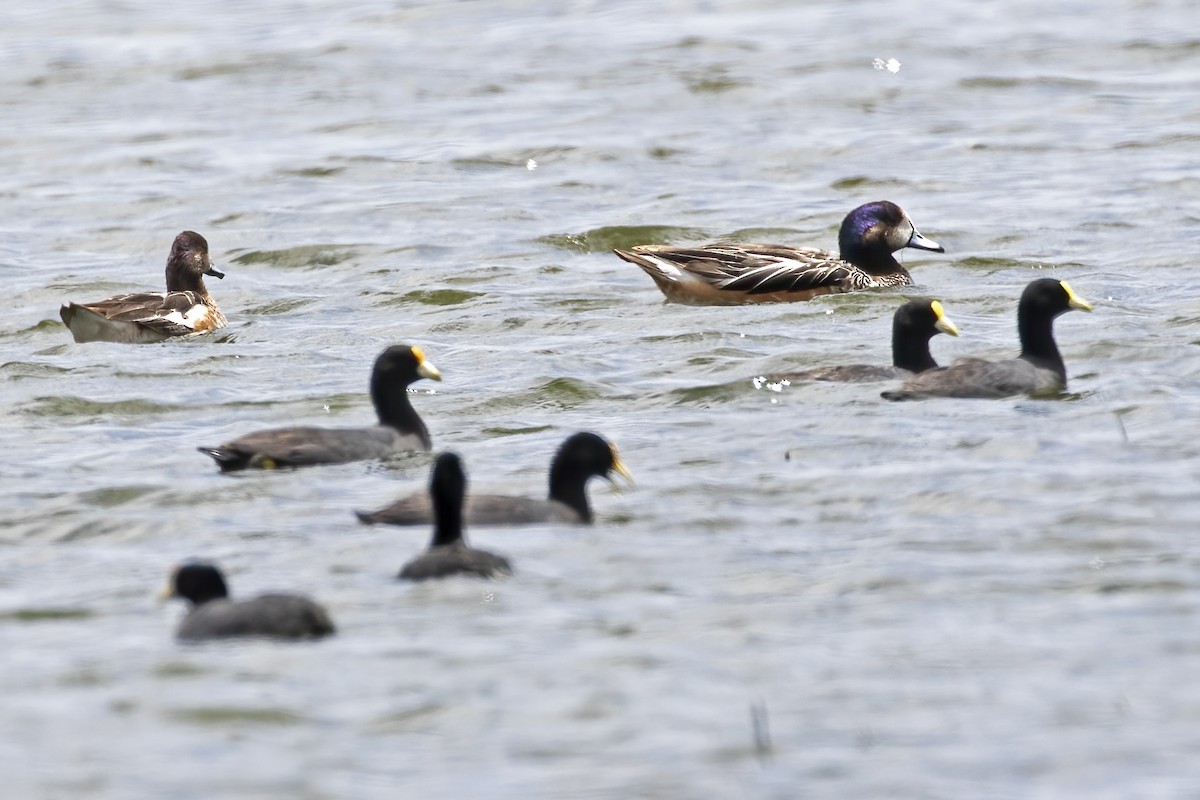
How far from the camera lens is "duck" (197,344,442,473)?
1280 cm

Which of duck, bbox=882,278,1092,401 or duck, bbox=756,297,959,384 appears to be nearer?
duck, bbox=882,278,1092,401

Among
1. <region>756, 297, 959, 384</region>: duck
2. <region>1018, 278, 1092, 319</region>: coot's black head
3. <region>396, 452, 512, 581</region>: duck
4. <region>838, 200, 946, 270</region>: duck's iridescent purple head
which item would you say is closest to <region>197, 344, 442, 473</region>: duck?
<region>396, 452, 512, 581</region>: duck

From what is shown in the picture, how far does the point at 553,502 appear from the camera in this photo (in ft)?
38.3

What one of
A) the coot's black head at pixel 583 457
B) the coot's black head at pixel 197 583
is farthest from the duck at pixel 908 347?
the coot's black head at pixel 197 583

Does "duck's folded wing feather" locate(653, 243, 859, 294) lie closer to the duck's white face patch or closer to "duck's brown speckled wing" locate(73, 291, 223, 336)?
the duck's white face patch

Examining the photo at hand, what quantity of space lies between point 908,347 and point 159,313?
20.5 feet

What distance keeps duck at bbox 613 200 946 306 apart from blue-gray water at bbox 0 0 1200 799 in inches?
11.8

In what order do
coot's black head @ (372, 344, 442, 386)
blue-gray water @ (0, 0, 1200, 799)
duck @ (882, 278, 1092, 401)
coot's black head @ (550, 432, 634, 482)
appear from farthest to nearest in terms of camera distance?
1. duck @ (882, 278, 1092, 401)
2. coot's black head @ (372, 344, 442, 386)
3. coot's black head @ (550, 432, 634, 482)
4. blue-gray water @ (0, 0, 1200, 799)

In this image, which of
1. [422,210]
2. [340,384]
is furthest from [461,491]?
[422,210]

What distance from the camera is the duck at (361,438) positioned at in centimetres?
1280

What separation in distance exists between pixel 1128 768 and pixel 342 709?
2.97m

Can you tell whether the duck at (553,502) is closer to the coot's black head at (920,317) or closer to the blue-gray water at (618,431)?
the blue-gray water at (618,431)

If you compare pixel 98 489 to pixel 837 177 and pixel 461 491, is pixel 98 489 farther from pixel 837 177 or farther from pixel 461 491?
pixel 837 177

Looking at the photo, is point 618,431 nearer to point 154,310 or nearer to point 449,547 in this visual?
point 449,547
